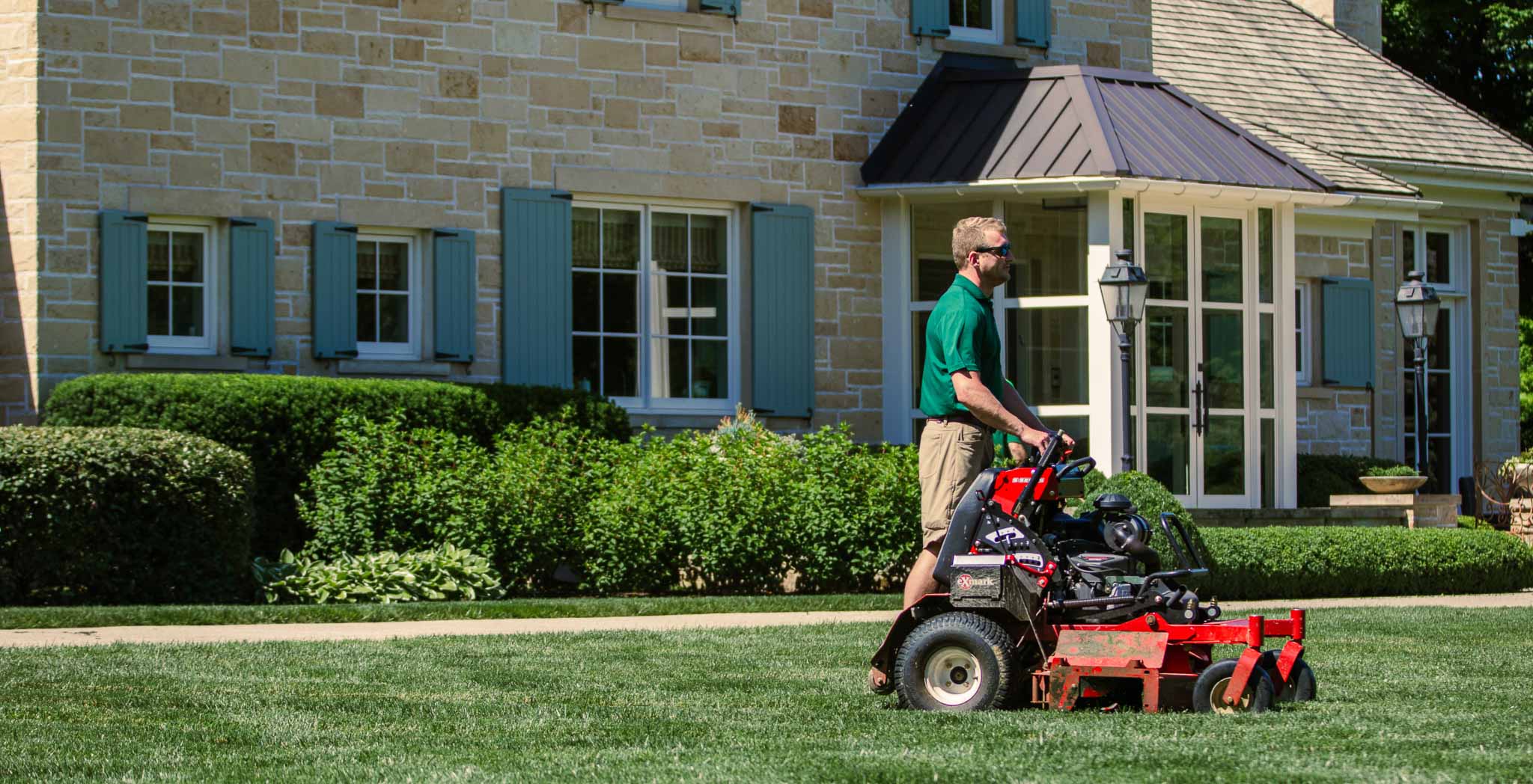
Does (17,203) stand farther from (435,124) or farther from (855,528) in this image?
(855,528)

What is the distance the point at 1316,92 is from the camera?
20.9 m

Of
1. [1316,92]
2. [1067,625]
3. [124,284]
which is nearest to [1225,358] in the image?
[1316,92]

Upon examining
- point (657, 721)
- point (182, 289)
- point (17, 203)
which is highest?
point (17, 203)

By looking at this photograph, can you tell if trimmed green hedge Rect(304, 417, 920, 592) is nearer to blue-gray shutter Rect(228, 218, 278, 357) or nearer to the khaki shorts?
blue-gray shutter Rect(228, 218, 278, 357)

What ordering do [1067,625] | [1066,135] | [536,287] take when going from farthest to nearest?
1. [1066,135]
2. [536,287]
3. [1067,625]

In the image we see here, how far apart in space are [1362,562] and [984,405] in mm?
7335

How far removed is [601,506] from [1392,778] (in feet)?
27.1

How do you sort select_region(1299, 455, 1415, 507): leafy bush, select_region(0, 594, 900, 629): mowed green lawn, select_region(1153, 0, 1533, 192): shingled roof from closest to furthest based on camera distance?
select_region(0, 594, 900, 629): mowed green lawn < select_region(1299, 455, 1415, 507): leafy bush < select_region(1153, 0, 1533, 192): shingled roof

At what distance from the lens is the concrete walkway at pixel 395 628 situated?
9.47 meters

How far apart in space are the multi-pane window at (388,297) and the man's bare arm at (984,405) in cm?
820

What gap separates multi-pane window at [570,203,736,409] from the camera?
1547 cm

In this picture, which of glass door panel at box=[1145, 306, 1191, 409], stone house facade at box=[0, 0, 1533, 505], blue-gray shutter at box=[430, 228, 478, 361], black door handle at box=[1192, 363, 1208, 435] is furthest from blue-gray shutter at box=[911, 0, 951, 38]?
blue-gray shutter at box=[430, 228, 478, 361]

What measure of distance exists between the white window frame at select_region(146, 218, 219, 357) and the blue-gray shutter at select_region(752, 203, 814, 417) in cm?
408

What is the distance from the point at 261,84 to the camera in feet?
46.8
